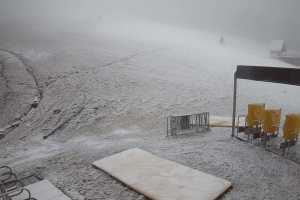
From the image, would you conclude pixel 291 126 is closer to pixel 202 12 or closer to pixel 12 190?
pixel 12 190

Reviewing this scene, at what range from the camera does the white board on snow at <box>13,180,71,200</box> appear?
6137mm

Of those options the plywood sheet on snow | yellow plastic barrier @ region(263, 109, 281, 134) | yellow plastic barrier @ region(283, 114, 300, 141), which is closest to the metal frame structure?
yellow plastic barrier @ region(263, 109, 281, 134)

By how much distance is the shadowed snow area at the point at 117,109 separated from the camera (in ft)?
23.9

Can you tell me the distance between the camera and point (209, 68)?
28516 millimetres

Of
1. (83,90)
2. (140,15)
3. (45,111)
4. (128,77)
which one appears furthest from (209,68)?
(140,15)

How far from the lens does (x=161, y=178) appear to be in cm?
700

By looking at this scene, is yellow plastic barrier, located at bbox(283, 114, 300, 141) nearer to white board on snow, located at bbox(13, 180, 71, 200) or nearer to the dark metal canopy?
the dark metal canopy

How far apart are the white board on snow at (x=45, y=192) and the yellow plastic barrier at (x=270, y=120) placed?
794cm

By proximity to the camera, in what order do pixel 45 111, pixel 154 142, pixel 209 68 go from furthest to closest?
pixel 209 68
pixel 45 111
pixel 154 142

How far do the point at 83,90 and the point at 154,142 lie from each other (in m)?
9.80

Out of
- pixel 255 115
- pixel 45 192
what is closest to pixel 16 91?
pixel 45 192

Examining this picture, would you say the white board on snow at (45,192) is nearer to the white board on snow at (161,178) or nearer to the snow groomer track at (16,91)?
the white board on snow at (161,178)

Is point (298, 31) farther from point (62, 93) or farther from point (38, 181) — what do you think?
point (38, 181)

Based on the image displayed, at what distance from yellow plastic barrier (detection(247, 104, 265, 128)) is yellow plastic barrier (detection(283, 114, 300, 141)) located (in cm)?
120
